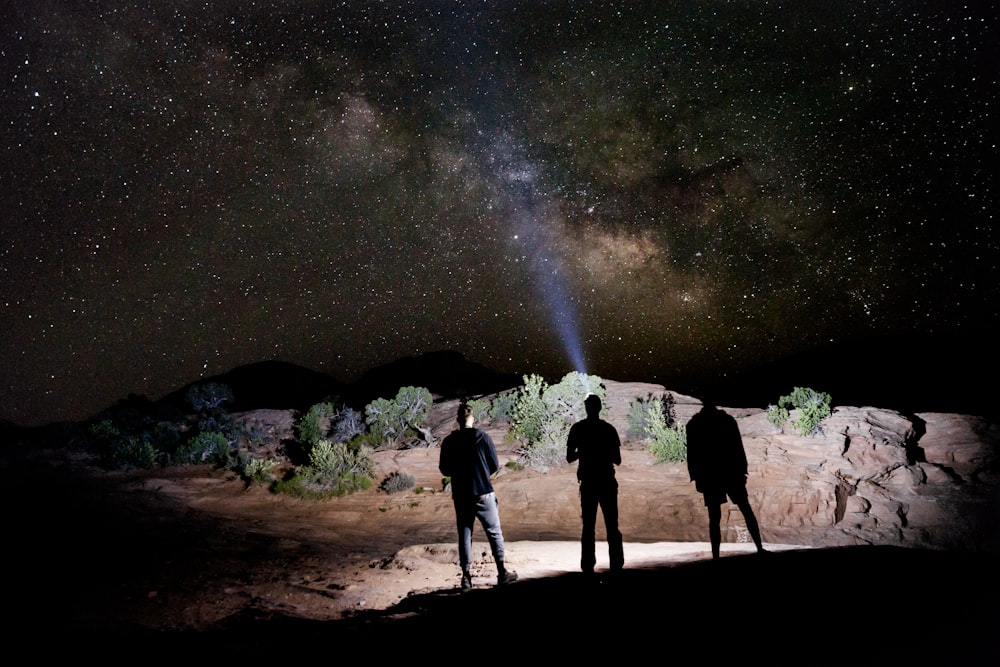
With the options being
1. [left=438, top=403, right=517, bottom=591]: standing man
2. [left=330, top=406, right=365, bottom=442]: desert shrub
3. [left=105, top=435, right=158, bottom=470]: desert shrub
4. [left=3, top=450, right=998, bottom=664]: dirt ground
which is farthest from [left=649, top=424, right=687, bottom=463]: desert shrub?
[left=105, top=435, right=158, bottom=470]: desert shrub

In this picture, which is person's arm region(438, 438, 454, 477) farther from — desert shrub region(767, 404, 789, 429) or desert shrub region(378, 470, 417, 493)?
desert shrub region(767, 404, 789, 429)

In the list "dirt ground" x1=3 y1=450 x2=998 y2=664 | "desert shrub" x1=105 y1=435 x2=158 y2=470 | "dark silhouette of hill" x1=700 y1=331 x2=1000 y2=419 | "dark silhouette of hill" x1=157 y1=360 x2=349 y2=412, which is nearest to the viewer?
"dirt ground" x1=3 y1=450 x2=998 y2=664

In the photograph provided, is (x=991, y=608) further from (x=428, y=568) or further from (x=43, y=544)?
(x=43, y=544)

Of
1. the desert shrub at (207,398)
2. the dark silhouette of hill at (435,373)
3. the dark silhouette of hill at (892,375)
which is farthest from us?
the dark silhouette of hill at (435,373)

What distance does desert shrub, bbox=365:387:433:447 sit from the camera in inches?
679

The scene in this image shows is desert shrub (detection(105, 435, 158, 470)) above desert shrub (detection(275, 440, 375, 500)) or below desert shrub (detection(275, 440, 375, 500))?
above

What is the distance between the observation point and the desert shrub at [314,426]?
1781 centimetres

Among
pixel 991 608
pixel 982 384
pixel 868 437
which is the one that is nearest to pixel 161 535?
pixel 991 608

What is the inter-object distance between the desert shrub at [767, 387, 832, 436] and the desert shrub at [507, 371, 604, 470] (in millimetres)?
5502

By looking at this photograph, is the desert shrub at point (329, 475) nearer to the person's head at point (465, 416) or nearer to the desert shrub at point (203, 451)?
the desert shrub at point (203, 451)

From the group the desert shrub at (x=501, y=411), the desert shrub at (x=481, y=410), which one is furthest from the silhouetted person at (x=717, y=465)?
the desert shrub at (x=481, y=410)

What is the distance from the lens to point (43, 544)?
8500 millimetres

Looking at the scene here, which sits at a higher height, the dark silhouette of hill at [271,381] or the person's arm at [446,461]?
the dark silhouette of hill at [271,381]

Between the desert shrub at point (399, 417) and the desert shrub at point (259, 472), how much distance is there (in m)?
3.38
